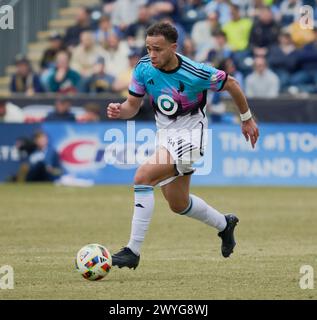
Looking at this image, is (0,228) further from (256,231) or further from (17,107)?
(17,107)

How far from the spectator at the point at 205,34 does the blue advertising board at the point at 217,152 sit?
3.35 metres

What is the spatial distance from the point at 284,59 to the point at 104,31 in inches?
179

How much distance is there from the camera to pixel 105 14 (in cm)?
2525

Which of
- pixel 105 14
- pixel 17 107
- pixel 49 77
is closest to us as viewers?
pixel 17 107

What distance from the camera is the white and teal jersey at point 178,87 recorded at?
9.48m

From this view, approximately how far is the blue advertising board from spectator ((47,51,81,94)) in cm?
238

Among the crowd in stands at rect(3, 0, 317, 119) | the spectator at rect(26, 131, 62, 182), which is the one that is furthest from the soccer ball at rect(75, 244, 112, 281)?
the crowd in stands at rect(3, 0, 317, 119)

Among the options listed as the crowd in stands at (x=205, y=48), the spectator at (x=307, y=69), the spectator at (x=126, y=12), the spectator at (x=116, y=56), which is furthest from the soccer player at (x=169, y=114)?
the spectator at (x=126, y=12)

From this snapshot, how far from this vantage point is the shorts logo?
9.55 m

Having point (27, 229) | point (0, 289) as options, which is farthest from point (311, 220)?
point (0, 289)

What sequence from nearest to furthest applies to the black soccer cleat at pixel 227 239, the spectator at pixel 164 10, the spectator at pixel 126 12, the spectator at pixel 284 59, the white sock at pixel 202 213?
the white sock at pixel 202 213 → the black soccer cleat at pixel 227 239 → the spectator at pixel 284 59 → the spectator at pixel 164 10 → the spectator at pixel 126 12

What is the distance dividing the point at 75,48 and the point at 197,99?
14.8m

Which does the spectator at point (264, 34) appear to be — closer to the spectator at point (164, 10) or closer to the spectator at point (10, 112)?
the spectator at point (164, 10)
